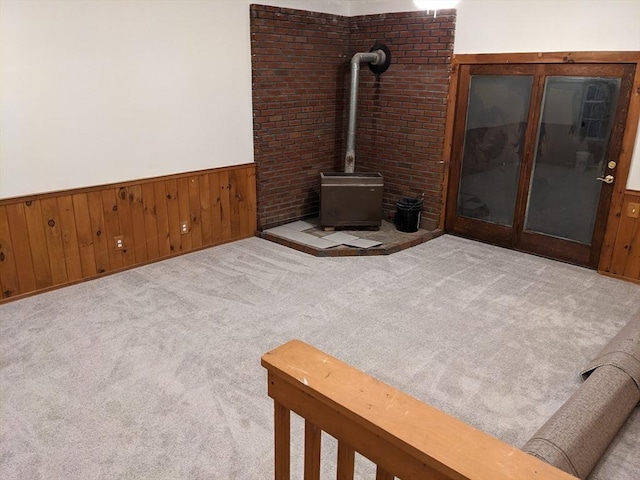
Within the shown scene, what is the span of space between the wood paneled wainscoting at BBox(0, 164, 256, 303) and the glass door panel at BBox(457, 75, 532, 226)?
7.62 ft

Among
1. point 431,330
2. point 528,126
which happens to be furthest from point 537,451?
point 528,126

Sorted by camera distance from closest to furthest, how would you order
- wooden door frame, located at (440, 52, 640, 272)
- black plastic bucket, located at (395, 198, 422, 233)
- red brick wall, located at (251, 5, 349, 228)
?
wooden door frame, located at (440, 52, 640, 272), red brick wall, located at (251, 5, 349, 228), black plastic bucket, located at (395, 198, 422, 233)

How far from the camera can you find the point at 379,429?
Answer: 1.04 metres

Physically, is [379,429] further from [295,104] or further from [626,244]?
[295,104]

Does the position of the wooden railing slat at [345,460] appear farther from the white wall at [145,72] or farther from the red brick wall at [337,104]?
the red brick wall at [337,104]

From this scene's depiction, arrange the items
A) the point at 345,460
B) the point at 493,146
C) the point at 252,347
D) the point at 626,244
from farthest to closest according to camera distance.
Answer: the point at 493,146, the point at 626,244, the point at 252,347, the point at 345,460

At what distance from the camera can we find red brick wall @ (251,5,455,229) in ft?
16.9

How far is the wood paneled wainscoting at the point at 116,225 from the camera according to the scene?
3809mm

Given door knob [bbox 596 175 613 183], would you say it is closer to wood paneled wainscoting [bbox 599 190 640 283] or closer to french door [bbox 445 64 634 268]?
french door [bbox 445 64 634 268]

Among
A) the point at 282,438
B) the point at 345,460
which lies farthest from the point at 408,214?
the point at 345,460

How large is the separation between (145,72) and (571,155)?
3813mm

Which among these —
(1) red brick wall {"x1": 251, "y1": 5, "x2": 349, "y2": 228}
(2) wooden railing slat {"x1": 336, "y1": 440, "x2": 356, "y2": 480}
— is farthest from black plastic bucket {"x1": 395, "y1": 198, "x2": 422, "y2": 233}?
(2) wooden railing slat {"x1": 336, "y1": 440, "x2": 356, "y2": 480}

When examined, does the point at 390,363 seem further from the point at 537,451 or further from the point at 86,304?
the point at 86,304

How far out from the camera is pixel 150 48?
4.18 meters
